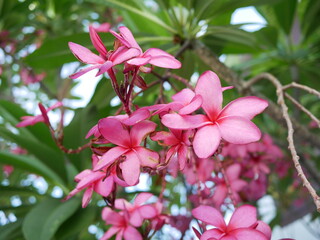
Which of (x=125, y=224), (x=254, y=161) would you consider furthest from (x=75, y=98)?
(x=125, y=224)

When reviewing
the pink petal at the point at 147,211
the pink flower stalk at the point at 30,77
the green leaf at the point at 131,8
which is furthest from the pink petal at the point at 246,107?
the pink flower stalk at the point at 30,77

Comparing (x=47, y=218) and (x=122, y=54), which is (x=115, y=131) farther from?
(x=47, y=218)

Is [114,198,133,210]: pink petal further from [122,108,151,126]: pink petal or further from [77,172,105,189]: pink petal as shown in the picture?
[122,108,151,126]: pink petal

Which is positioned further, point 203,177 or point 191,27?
point 191,27

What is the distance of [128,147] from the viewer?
475 millimetres

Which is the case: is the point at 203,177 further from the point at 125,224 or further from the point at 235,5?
the point at 235,5

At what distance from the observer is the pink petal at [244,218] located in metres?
0.45

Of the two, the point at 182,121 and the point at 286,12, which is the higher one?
the point at 182,121

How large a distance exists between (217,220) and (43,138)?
78cm

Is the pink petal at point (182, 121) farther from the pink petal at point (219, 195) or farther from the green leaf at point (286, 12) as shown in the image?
the green leaf at point (286, 12)

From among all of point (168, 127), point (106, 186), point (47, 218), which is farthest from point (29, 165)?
point (168, 127)

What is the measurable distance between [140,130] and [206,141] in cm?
9

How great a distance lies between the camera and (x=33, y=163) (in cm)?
104

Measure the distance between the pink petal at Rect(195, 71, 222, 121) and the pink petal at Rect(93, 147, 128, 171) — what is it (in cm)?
12
